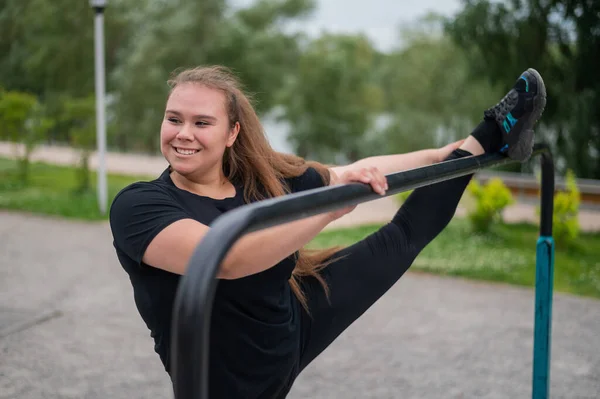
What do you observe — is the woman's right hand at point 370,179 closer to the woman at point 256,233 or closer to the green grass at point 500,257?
the woman at point 256,233

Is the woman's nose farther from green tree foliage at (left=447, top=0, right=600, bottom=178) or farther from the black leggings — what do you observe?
green tree foliage at (left=447, top=0, right=600, bottom=178)

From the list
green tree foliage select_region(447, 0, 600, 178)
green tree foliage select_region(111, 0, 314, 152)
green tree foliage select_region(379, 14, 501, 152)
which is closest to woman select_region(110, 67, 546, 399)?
green tree foliage select_region(447, 0, 600, 178)

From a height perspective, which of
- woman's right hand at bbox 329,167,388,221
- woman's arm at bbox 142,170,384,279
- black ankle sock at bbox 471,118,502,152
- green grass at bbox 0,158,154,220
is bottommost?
green grass at bbox 0,158,154,220

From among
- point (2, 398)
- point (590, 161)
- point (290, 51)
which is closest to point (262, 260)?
point (2, 398)

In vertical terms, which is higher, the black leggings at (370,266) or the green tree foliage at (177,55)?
the green tree foliage at (177,55)

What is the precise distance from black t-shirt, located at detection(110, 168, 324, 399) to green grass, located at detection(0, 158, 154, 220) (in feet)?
23.8

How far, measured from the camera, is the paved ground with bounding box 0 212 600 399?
3.54 m

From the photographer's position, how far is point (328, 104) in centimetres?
2378

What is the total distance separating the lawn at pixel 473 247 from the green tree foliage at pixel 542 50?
1892 mm

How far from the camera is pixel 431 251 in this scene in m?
7.19

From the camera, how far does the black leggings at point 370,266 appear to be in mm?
2193

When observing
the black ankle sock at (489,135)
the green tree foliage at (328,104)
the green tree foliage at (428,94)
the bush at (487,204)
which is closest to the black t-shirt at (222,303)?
the black ankle sock at (489,135)

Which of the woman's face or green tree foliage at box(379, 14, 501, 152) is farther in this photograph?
green tree foliage at box(379, 14, 501, 152)

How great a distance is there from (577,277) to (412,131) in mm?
13583
